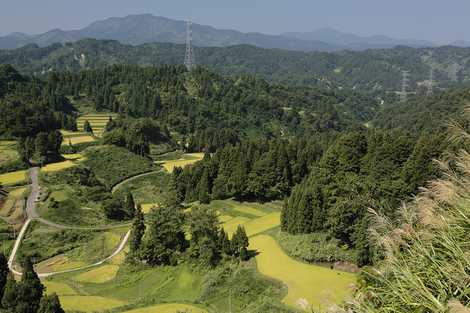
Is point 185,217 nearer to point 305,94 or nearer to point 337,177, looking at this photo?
point 337,177

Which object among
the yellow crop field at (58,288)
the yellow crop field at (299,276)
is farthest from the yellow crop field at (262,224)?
the yellow crop field at (58,288)

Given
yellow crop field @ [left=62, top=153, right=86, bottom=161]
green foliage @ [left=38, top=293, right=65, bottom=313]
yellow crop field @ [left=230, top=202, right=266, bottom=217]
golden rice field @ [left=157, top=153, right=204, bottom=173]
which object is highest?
green foliage @ [left=38, top=293, right=65, bottom=313]

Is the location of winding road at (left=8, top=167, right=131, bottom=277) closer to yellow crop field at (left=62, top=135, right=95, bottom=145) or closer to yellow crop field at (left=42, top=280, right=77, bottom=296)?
yellow crop field at (left=42, top=280, right=77, bottom=296)

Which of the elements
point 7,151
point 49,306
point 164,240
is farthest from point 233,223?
point 7,151

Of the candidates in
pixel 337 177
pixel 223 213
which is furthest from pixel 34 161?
pixel 337 177

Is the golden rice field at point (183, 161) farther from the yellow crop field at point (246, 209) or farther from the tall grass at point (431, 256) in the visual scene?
the tall grass at point (431, 256)

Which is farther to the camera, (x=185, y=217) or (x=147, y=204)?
(x=147, y=204)

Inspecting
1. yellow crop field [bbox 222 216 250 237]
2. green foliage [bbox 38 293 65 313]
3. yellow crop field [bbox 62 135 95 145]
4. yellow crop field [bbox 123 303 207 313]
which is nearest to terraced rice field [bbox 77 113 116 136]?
yellow crop field [bbox 62 135 95 145]
